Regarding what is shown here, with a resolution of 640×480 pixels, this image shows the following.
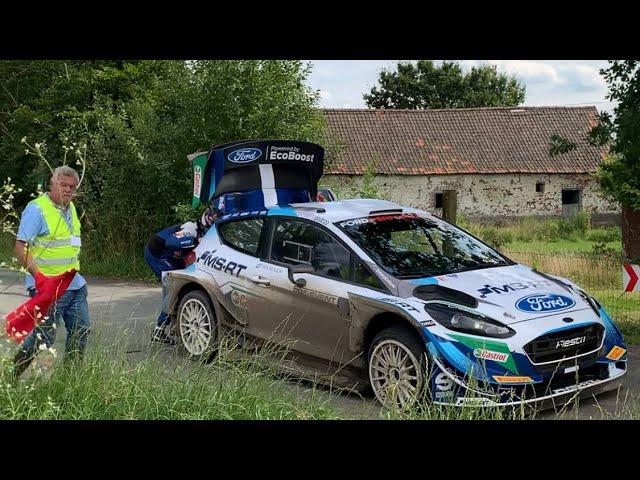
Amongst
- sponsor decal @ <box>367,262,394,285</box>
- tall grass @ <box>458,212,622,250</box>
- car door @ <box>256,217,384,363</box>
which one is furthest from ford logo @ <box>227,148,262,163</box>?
tall grass @ <box>458,212,622,250</box>

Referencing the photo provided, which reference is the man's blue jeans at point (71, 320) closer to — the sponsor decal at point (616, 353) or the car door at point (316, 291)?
the car door at point (316, 291)

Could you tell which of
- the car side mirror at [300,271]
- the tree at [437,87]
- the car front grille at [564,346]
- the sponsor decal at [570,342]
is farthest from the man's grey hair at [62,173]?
the tree at [437,87]

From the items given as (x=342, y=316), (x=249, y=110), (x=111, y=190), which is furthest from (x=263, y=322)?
(x=111, y=190)

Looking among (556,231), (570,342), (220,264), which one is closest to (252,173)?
(220,264)

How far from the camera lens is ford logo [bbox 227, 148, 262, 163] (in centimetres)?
997

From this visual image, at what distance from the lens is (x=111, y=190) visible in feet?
57.9

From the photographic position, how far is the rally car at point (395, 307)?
6426mm

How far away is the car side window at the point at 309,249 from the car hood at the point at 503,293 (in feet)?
2.53

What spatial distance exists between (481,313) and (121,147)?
41.7ft

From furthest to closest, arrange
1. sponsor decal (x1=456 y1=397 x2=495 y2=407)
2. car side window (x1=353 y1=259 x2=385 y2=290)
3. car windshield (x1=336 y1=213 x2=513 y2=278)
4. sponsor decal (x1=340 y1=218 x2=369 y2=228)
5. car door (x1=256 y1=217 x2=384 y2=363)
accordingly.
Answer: sponsor decal (x1=340 y1=218 x2=369 y2=228) < car windshield (x1=336 y1=213 x2=513 y2=278) < car door (x1=256 y1=217 x2=384 y2=363) < car side window (x1=353 y1=259 x2=385 y2=290) < sponsor decal (x1=456 y1=397 x2=495 y2=407)

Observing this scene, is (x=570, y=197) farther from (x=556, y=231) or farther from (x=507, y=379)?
(x=507, y=379)

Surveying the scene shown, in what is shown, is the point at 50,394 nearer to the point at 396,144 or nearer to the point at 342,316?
the point at 342,316

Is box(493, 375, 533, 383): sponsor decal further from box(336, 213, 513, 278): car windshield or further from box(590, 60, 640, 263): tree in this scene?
box(590, 60, 640, 263): tree

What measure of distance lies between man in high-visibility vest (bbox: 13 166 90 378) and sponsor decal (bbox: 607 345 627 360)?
14.4 feet
